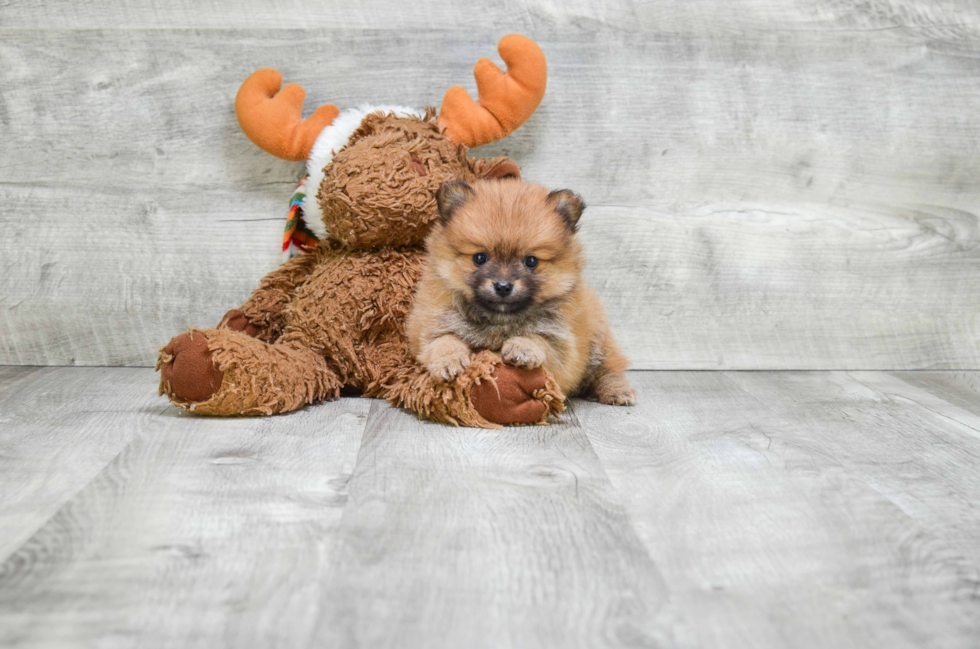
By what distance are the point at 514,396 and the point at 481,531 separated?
1.81 feet

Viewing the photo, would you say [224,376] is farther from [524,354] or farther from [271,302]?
[524,354]

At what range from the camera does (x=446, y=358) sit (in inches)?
64.5

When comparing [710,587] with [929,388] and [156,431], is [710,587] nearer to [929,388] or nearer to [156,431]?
[156,431]

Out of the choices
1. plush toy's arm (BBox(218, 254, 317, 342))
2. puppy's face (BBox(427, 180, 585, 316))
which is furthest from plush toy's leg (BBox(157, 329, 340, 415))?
puppy's face (BBox(427, 180, 585, 316))

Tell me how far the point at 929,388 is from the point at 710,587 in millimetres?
1580

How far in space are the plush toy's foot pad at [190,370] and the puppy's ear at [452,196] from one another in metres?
0.60

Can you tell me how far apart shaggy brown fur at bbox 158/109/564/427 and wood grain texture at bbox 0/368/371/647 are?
0.58ft

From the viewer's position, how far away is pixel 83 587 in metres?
0.93

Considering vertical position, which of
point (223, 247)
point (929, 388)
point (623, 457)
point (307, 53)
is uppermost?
point (307, 53)

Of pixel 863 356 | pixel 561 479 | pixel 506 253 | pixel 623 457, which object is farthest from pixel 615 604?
pixel 863 356

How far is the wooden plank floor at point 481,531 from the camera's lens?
2.87ft

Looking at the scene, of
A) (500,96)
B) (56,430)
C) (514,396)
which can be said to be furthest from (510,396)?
(56,430)

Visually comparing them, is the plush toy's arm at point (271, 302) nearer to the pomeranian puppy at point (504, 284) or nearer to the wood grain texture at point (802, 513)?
the pomeranian puppy at point (504, 284)

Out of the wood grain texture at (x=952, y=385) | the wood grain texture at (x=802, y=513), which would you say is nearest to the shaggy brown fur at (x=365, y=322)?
the wood grain texture at (x=802, y=513)
